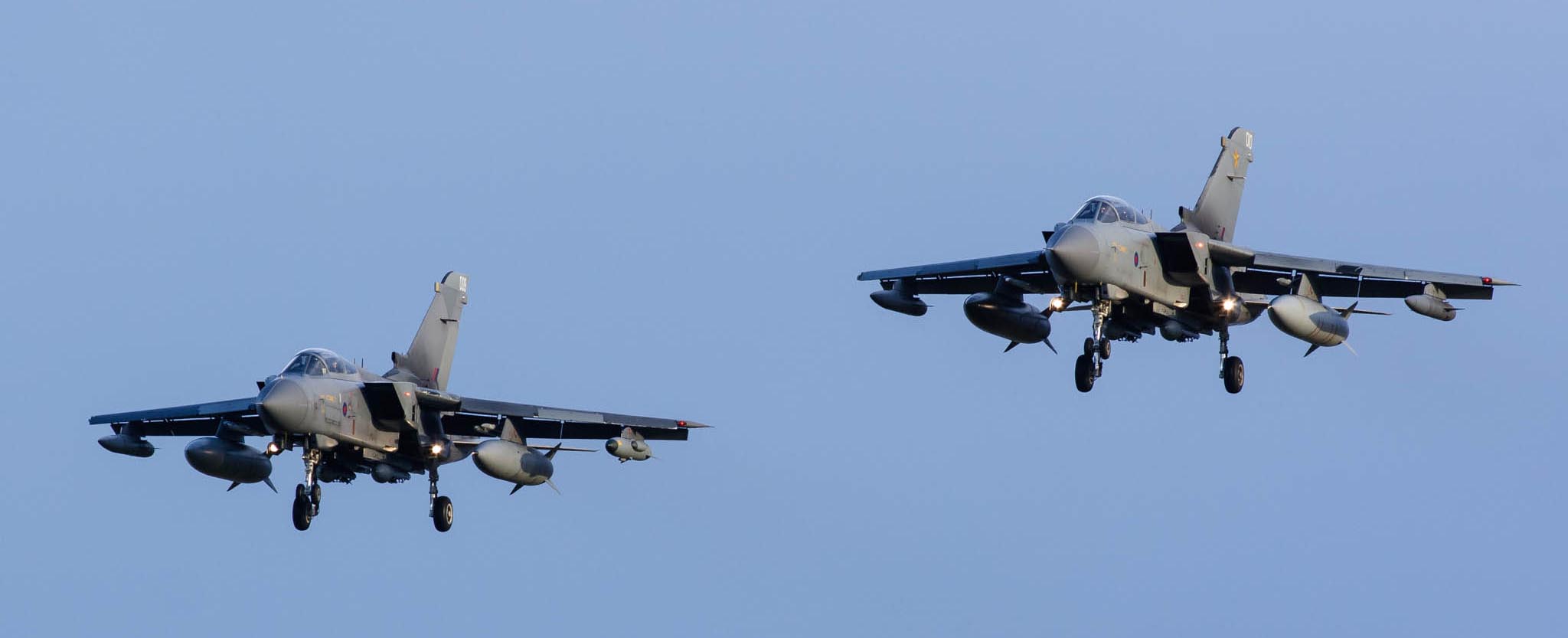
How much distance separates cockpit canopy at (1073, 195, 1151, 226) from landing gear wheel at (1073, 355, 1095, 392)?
308 cm

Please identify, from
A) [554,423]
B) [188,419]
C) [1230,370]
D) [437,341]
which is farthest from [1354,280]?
[188,419]

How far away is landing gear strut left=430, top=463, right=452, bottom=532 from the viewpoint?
190 feet

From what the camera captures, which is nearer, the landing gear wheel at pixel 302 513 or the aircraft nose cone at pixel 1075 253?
the aircraft nose cone at pixel 1075 253

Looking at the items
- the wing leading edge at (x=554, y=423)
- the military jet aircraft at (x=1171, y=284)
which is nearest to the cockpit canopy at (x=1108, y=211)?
the military jet aircraft at (x=1171, y=284)

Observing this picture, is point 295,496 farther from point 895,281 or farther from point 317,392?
point 895,281

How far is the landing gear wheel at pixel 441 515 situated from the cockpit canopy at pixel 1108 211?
57.8ft

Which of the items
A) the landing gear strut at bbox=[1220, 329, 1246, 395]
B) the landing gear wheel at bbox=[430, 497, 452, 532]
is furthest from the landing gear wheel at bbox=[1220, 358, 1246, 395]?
the landing gear wheel at bbox=[430, 497, 452, 532]

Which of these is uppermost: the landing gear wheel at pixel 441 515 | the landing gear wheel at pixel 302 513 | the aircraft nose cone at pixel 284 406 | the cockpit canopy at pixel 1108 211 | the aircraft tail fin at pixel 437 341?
the cockpit canopy at pixel 1108 211

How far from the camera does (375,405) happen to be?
55562 mm

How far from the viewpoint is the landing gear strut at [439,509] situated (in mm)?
57781

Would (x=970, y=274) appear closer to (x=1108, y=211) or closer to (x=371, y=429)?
(x=1108, y=211)

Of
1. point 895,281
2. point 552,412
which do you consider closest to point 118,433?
point 552,412

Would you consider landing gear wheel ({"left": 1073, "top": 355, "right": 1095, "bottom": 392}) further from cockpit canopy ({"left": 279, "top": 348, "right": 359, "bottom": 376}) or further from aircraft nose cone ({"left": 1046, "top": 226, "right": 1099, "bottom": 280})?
cockpit canopy ({"left": 279, "top": 348, "right": 359, "bottom": 376})

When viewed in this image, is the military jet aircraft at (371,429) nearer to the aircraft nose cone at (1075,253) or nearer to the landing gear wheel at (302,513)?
the landing gear wheel at (302,513)
